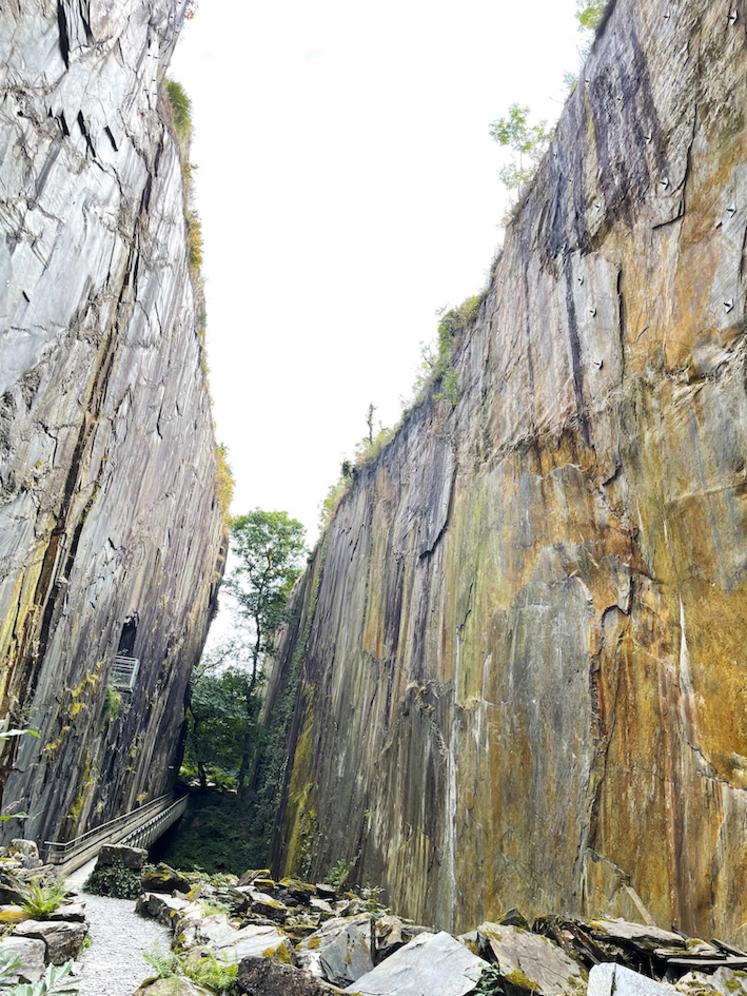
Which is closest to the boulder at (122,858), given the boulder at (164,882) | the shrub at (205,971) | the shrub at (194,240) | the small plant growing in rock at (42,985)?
the boulder at (164,882)

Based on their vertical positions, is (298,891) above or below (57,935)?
below

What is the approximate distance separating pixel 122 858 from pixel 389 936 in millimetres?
5506

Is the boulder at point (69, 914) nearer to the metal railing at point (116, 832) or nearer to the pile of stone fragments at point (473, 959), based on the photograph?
the pile of stone fragments at point (473, 959)

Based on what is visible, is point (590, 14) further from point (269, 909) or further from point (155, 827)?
point (155, 827)

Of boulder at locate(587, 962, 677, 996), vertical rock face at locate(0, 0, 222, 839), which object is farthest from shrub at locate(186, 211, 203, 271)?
boulder at locate(587, 962, 677, 996)

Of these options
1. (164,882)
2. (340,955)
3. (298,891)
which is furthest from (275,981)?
(164,882)

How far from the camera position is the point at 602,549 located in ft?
18.8

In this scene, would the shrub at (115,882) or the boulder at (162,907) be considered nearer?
the boulder at (162,907)

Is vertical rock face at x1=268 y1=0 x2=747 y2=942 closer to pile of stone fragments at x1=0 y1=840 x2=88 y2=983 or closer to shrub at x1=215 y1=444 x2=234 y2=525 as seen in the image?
pile of stone fragments at x1=0 y1=840 x2=88 y2=983

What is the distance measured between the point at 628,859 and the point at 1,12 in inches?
325

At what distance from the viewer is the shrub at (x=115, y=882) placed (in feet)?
26.2

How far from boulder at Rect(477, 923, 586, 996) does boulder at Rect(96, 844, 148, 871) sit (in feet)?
20.5

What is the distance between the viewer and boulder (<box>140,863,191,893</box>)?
762 centimetres

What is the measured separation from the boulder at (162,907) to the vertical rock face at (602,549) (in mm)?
2763
